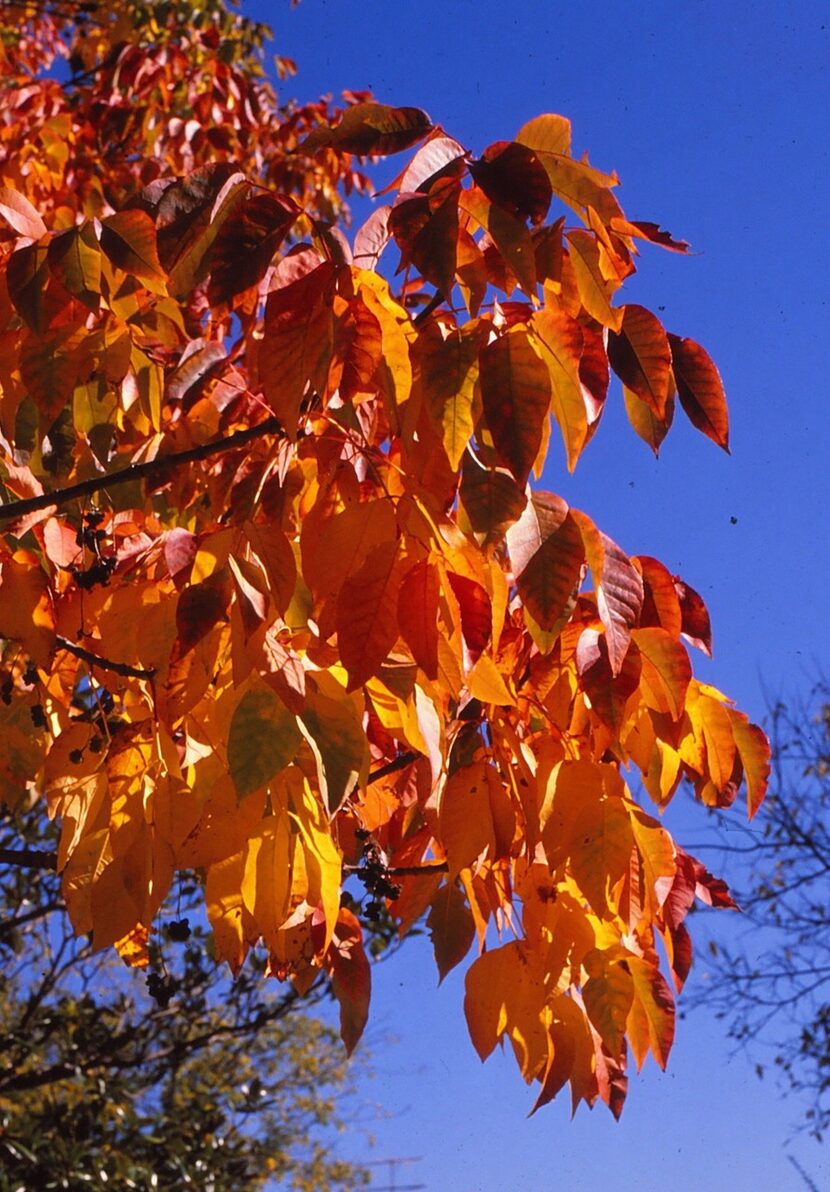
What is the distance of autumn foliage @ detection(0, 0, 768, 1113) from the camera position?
108 cm

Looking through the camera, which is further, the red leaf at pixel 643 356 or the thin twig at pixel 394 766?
the thin twig at pixel 394 766

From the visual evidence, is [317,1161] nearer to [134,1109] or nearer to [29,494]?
[134,1109]

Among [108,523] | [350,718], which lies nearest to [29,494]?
[108,523]

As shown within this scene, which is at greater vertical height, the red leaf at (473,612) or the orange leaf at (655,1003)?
the red leaf at (473,612)

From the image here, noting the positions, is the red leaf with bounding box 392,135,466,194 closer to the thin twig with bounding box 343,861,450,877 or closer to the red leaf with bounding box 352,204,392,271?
the red leaf with bounding box 352,204,392,271

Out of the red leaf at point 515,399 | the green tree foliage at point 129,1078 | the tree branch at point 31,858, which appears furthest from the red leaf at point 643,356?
the green tree foliage at point 129,1078

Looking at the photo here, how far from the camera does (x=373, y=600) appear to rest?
3.49 feet

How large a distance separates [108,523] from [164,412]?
8.8 inches

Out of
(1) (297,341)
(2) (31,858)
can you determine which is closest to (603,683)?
(1) (297,341)

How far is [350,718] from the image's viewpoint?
3.61 feet

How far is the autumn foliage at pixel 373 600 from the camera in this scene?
108 centimetres

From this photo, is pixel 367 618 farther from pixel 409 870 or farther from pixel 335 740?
pixel 409 870

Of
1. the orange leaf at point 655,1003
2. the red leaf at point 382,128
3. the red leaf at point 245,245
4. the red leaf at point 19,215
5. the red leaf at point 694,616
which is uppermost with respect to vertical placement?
the red leaf at point 19,215

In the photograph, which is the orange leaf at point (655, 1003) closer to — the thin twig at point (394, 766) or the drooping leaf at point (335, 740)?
the thin twig at point (394, 766)
